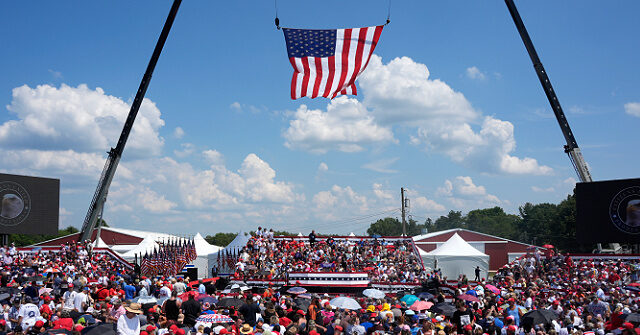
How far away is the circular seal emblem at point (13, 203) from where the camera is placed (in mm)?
37188

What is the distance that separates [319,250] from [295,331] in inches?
984

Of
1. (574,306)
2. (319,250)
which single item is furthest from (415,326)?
(319,250)

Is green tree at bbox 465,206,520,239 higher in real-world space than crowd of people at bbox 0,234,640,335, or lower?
higher

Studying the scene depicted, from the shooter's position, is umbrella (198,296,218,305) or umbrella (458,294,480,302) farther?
umbrella (458,294,480,302)

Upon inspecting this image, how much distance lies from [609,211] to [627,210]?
3.29 ft

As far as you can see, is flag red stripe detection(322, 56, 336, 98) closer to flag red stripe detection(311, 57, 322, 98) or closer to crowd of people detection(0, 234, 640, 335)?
flag red stripe detection(311, 57, 322, 98)

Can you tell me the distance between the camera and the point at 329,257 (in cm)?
3622

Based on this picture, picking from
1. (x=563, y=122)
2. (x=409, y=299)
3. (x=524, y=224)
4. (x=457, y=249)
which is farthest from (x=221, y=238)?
(x=409, y=299)

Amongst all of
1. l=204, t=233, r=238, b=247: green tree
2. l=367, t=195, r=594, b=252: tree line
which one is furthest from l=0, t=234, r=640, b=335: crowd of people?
l=204, t=233, r=238, b=247: green tree

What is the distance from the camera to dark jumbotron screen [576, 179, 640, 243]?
34500 mm

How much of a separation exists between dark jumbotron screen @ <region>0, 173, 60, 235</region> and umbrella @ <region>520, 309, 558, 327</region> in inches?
1301

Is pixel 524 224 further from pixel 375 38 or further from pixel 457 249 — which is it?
pixel 375 38

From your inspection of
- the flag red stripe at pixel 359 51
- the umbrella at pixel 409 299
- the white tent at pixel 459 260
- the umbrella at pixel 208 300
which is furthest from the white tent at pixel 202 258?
the umbrella at pixel 208 300

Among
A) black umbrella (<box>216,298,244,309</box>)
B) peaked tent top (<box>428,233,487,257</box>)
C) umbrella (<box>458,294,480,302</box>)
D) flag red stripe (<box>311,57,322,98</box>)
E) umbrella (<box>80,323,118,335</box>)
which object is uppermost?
flag red stripe (<box>311,57,322,98</box>)
